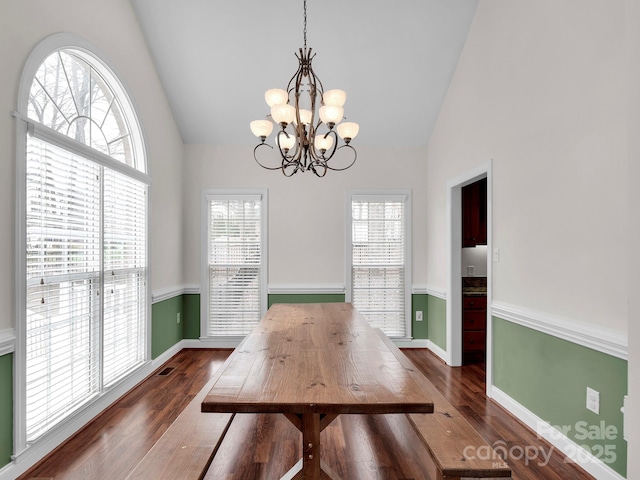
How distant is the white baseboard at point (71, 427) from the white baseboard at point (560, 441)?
3116mm

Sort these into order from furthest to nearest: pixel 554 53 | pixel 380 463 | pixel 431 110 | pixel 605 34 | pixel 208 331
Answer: pixel 208 331 → pixel 431 110 → pixel 554 53 → pixel 380 463 → pixel 605 34

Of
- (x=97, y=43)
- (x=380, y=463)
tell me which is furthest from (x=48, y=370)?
(x=97, y=43)

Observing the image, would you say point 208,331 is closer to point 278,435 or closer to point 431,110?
point 278,435

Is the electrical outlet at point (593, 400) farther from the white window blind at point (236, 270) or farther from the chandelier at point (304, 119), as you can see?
the white window blind at point (236, 270)

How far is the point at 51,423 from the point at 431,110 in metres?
4.43

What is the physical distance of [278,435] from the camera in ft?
8.27

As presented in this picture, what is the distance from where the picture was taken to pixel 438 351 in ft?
14.5

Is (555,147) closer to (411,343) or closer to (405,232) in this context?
(405,232)

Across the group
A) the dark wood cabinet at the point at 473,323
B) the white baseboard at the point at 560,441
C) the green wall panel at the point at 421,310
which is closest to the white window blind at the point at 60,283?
the white baseboard at the point at 560,441

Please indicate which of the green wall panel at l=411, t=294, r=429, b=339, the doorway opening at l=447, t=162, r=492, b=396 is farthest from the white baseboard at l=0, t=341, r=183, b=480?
the doorway opening at l=447, t=162, r=492, b=396

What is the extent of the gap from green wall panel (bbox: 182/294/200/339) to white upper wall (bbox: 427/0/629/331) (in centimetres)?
342

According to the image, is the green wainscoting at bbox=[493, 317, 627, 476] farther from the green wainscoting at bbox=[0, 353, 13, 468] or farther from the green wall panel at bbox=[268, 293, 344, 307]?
→ the green wainscoting at bbox=[0, 353, 13, 468]

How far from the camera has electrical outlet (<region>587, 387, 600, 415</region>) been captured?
6.76 ft

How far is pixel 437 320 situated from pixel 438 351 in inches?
13.9
